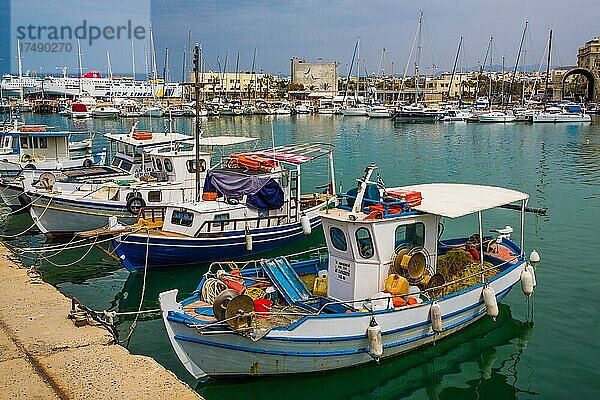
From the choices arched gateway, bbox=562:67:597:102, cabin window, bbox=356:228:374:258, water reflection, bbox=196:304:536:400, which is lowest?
water reflection, bbox=196:304:536:400

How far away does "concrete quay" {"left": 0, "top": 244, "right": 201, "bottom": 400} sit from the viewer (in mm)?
7789

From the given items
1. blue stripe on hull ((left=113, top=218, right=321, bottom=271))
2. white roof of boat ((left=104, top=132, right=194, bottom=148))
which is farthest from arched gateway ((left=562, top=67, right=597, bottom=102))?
blue stripe on hull ((left=113, top=218, right=321, bottom=271))

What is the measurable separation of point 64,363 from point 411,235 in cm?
714

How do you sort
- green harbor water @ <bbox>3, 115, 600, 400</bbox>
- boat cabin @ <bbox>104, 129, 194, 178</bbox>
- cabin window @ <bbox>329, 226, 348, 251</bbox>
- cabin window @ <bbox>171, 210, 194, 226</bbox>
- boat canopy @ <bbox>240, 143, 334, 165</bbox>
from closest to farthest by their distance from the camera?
green harbor water @ <bbox>3, 115, 600, 400</bbox> < cabin window @ <bbox>329, 226, 348, 251</bbox> < cabin window @ <bbox>171, 210, 194, 226</bbox> < boat canopy @ <bbox>240, 143, 334, 165</bbox> < boat cabin @ <bbox>104, 129, 194, 178</bbox>

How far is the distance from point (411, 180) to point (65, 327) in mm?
30171

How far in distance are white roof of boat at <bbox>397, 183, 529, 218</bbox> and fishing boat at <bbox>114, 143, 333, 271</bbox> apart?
408 cm

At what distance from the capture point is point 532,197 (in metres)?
31.7

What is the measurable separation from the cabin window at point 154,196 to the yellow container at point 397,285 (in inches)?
481

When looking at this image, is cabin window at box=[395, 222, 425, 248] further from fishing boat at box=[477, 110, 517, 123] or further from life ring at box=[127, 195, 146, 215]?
fishing boat at box=[477, 110, 517, 123]

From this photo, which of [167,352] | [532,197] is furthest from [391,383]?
[532,197]

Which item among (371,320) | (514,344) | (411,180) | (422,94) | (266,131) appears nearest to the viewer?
(371,320)

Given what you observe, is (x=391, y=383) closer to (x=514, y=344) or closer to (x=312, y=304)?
(x=312, y=304)

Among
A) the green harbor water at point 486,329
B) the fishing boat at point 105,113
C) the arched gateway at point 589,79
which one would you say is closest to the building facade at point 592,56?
the arched gateway at point 589,79

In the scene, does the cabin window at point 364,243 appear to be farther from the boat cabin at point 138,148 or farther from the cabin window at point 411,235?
the boat cabin at point 138,148
